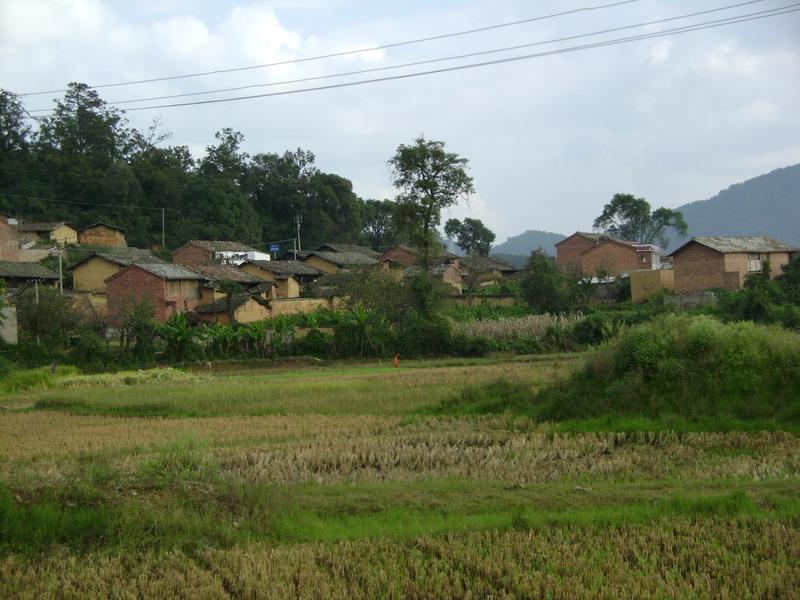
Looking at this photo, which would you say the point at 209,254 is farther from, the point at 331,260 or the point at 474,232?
the point at 474,232

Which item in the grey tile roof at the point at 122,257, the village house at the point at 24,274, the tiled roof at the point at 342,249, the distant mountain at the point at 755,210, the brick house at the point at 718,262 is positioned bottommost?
the brick house at the point at 718,262

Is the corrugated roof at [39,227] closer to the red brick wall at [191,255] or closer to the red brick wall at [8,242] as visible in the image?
the red brick wall at [8,242]

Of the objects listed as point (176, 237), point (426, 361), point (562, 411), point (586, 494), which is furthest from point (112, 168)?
point (586, 494)

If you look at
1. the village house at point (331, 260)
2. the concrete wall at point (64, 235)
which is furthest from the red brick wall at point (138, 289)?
the village house at point (331, 260)

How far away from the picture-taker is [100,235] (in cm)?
6756

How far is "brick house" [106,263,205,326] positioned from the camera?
47.9 meters

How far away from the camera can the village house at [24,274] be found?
158 ft

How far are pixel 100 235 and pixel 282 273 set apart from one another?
19627mm

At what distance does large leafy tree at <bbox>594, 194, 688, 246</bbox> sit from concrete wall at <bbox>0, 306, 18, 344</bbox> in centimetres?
6676

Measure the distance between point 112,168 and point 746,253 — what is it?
55499 mm

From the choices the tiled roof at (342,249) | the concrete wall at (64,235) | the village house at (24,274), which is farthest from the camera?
the tiled roof at (342,249)

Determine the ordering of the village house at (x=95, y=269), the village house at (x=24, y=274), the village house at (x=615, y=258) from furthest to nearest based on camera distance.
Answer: the village house at (x=615, y=258) → the village house at (x=95, y=269) → the village house at (x=24, y=274)

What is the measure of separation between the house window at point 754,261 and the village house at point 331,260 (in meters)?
30.3

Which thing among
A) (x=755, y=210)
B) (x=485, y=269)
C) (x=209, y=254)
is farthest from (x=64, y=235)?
(x=755, y=210)
